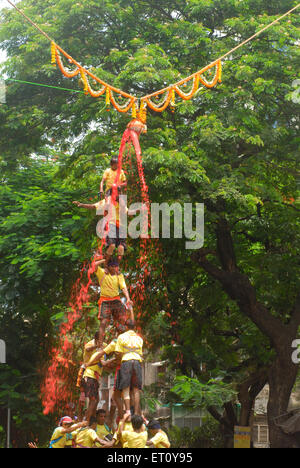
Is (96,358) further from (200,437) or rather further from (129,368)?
(200,437)

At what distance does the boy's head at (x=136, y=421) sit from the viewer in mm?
10750

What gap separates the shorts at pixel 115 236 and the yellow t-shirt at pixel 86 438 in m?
2.93

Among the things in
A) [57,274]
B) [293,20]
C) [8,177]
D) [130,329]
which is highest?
[293,20]

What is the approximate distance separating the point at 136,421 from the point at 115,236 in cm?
284

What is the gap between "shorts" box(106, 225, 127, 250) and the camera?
11.7 metres

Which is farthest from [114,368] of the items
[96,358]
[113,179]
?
[113,179]

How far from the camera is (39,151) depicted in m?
19.4

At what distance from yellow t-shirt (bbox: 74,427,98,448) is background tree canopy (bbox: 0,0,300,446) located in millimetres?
4868

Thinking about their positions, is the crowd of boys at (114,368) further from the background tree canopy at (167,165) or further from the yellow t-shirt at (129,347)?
the background tree canopy at (167,165)

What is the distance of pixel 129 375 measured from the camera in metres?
11.3

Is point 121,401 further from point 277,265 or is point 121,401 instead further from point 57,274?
point 277,265

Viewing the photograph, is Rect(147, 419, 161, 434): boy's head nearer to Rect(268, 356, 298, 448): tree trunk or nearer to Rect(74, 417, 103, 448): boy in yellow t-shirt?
Rect(74, 417, 103, 448): boy in yellow t-shirt

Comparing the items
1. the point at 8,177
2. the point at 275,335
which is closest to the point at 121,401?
the point at 275,335

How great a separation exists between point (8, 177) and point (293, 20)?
779 cm
